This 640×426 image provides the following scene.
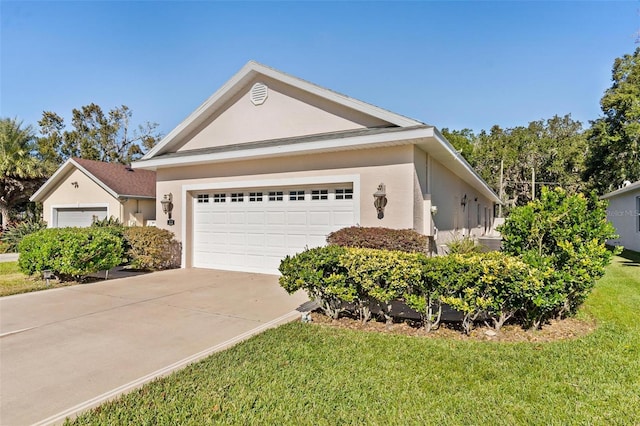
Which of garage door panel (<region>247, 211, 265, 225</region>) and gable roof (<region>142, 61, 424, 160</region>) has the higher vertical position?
gable roof (<region>142, 61, 424, 160</region>)

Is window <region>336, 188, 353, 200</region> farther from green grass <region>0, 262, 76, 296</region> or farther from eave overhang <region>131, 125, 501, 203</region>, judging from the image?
green grass <region>0, 262, 76, 296</region>

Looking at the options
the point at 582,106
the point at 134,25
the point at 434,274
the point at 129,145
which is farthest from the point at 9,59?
the point at 582,106

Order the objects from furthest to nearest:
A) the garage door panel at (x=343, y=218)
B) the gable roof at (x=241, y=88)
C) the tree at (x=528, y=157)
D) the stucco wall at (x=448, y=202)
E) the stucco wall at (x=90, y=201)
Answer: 1. the tree at (x=528, y=157)
2. the stucco wall at (x=90, y=201)
3. the stucco wall at (x=448, y=202)
4. the garage door panel at (x=343, y=218)
5. the gable roof at (x=241, y=88)

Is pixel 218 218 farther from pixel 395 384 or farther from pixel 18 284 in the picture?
pixel 395 384

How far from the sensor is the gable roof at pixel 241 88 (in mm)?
8242

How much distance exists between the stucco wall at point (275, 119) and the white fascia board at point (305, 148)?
745 mm

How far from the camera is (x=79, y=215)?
54.4 ft

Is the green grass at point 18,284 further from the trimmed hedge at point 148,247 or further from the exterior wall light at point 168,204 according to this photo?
the exterior wall light at point 168,204

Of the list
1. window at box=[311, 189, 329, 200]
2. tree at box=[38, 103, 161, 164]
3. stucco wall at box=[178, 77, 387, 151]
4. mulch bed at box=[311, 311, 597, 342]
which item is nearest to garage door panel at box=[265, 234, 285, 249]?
window at box=[311, 189, 329, 200]

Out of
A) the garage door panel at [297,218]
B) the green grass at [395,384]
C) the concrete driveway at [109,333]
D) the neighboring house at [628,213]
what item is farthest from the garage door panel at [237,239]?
the neighboring house at [628,213]

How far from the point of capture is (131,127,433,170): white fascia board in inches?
302

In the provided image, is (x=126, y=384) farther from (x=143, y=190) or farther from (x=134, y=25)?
(x=143, y=190)

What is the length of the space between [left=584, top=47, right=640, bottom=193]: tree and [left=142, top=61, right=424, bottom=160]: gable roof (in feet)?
62.3

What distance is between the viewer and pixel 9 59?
1361cm
